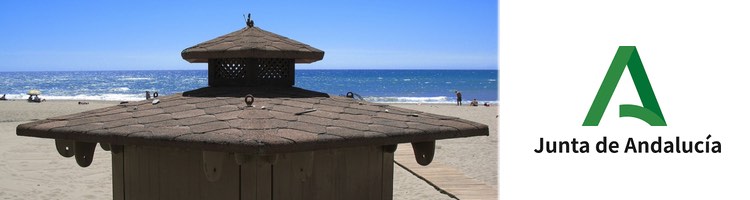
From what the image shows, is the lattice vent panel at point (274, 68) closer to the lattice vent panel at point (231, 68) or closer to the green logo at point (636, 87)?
the lattice vent panel at point (231, 68)

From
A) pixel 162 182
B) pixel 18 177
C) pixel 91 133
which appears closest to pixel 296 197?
pixel 162 182

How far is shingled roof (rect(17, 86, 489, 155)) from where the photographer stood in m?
3.19

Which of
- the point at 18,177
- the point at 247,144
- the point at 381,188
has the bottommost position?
the point at 18,177

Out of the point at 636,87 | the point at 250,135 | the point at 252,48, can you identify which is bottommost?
the point at 250,135

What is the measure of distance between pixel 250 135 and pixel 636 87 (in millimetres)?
4740

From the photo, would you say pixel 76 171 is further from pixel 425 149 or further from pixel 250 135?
pixel 250 135

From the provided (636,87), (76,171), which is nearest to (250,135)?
(636,87)

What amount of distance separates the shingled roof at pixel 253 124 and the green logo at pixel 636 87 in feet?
8.79

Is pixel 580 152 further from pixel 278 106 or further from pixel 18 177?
pixel 18 177

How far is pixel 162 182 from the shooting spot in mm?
4008

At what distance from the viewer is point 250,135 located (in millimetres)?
3158

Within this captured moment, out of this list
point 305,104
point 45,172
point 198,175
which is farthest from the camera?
point 45,172

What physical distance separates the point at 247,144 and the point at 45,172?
31.4ft

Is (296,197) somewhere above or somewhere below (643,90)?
below
